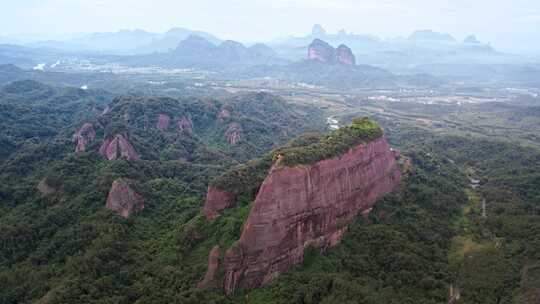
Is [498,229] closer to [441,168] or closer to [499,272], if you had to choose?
[499,272]

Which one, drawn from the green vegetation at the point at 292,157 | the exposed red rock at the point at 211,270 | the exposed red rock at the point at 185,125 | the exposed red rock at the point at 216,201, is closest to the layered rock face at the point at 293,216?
the green vegetation at the point at 292,157

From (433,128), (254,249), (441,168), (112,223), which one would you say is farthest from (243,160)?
(433,128)

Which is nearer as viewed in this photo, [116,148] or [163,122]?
[116,148]

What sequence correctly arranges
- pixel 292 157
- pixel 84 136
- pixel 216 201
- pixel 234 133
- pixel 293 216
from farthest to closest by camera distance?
pixel 234 133, pixel 84 136, pixel 216 201, pixel 292 157, pixel 293 216

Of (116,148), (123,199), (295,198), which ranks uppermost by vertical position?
(295,198)

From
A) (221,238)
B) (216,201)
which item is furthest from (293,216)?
(216,201)

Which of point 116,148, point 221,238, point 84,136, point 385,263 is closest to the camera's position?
point 221,238

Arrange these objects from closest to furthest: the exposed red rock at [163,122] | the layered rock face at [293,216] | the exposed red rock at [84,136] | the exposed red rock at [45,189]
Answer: the layered rock face at [293,216], the exposed red rock at [45,189], the exposed red rock at [84,136], the exposed red rock at [163,122]

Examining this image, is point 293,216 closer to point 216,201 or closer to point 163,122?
point 216,201

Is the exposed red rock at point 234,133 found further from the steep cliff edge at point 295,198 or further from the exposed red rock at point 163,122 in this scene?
the steep cliff edge at point 295,198
